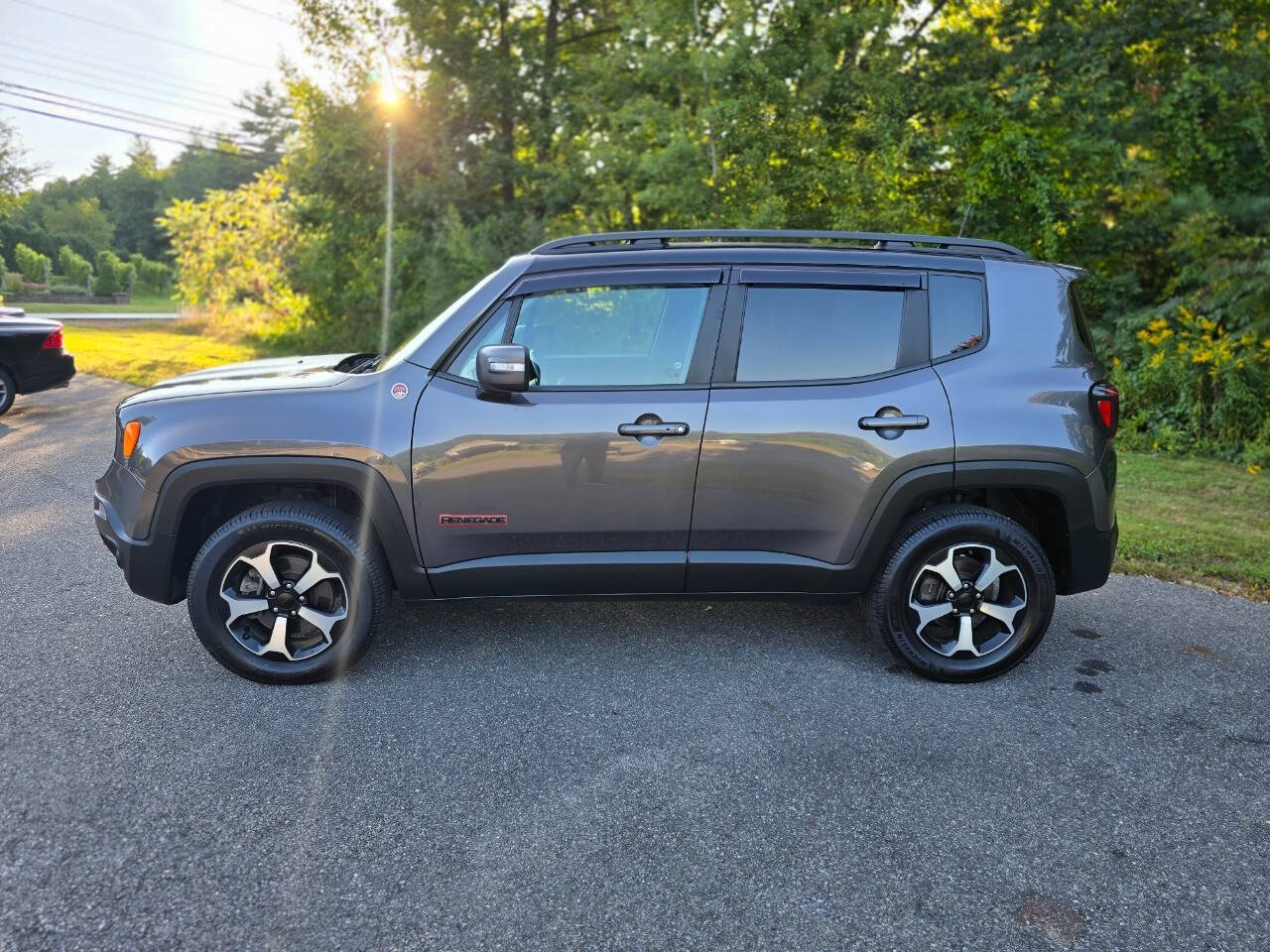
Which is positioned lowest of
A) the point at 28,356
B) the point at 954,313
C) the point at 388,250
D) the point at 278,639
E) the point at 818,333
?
the point at 278,639

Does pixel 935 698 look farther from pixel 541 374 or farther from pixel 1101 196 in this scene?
pixel 1101 196

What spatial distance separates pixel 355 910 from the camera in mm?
2424

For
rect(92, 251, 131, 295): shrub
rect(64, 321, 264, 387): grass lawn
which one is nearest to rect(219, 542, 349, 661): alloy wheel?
rect(64, 321, 264, 387): grass lawn

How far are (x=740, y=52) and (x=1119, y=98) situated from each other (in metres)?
5.43

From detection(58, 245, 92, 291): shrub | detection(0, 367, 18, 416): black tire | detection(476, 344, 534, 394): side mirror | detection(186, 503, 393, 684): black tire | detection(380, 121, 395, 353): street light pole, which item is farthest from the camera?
detection(58, 245, 92, 291): shrub

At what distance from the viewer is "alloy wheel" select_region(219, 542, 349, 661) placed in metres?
3.69

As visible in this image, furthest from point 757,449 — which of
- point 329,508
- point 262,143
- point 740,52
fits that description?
point 262,143

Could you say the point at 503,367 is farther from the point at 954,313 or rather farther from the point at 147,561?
the point at 954,313

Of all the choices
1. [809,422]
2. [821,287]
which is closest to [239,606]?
[809,422]

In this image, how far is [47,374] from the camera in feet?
35.4

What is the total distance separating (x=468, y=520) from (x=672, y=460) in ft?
2.86

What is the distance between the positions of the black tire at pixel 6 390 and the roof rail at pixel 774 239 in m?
9.45

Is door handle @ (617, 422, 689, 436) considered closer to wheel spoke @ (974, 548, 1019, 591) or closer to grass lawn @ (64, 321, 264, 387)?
wheel spoke @ (974, 548, 1019, 591)

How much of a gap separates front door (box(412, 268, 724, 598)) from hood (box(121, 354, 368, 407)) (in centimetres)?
64
